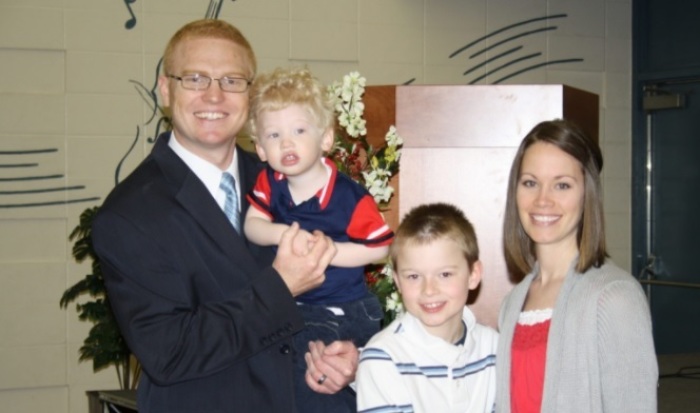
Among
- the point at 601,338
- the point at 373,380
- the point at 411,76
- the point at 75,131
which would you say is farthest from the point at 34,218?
the point at 601,338

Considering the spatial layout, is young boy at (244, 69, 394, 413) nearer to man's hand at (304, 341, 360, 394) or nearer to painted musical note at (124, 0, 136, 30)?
man's hand at (304, 341, 360, 394)

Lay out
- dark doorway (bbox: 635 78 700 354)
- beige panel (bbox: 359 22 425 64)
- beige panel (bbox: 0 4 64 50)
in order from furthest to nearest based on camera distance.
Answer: dark doorway (bbox: 635 78 700 354) → beige panel (bbox: 359 22 425 64) → beige panel (bbox: 0 4 64 50)

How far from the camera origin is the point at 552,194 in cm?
201

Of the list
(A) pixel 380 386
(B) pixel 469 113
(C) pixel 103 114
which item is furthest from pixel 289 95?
(C) pixel 103 114

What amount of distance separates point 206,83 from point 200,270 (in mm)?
459

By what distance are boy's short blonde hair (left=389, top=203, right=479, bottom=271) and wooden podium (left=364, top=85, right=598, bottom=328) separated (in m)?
0.94

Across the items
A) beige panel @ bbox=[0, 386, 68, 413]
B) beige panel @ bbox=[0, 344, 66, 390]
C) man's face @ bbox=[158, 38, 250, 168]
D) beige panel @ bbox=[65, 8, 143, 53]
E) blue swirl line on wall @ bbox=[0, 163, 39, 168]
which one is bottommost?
beige panel @ bbox=[0, 386, 68, 413]

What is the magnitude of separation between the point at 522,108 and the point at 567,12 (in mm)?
3236

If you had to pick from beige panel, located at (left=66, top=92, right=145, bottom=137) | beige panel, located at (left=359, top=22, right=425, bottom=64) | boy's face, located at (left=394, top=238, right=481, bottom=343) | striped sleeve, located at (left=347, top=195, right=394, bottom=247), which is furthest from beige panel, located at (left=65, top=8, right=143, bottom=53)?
boy's face, located at (left=394, top=238, right=481, bottom=343)

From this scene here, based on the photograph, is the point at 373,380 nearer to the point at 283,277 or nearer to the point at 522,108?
the point at 283,277

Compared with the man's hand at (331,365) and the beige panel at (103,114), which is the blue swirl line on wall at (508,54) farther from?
the man's hand at (331,365)

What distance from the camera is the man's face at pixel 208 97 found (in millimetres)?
2189

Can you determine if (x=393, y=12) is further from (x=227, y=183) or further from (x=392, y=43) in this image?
(x=227, y=183)

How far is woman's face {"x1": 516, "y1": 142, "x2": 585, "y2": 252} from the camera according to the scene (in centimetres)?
201
